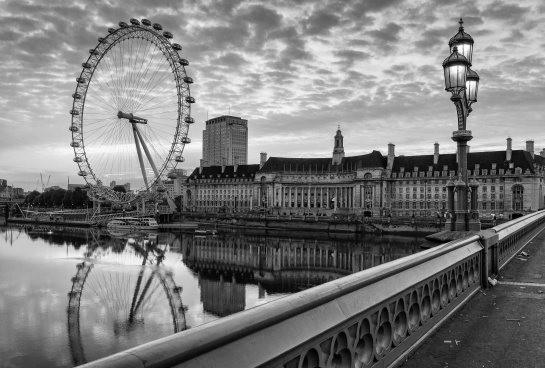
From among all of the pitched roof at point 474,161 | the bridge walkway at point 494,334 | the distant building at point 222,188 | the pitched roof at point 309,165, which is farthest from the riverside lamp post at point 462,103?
the distant building at point 222,188

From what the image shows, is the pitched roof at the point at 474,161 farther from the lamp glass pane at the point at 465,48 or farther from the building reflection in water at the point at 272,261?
the lamp glass pane at the point at 465,48

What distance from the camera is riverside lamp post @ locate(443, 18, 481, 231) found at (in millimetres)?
10961

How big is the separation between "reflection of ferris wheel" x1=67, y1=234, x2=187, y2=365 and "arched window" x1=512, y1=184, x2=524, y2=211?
73.6 m

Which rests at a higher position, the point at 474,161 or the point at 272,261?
the point at 474,161

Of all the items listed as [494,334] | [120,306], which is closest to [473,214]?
[494,334]

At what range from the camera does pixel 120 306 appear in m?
25.0

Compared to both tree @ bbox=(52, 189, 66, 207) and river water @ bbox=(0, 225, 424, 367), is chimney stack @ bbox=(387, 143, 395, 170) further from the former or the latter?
tree @ bbox=(52, 189, 66, 207)

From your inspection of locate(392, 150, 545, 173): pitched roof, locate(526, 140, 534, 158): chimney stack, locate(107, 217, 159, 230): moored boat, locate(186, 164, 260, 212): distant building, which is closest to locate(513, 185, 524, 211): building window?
locate(392, 150, 545, 173): pitched roof

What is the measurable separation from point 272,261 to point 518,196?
207ft

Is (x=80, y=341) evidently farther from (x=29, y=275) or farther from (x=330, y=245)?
(x=330, y=245)

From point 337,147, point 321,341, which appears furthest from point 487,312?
point 337,147

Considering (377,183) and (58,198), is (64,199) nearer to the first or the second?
(58,198)

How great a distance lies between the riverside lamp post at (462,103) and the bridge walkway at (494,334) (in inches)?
170

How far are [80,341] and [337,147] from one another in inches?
4318
